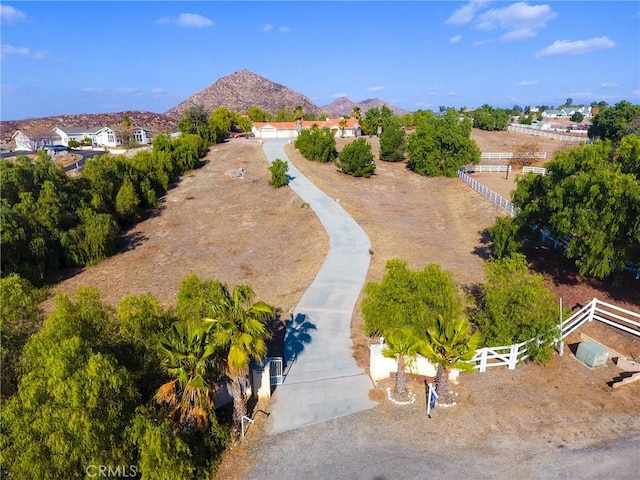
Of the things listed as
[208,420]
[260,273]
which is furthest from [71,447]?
[260,273]

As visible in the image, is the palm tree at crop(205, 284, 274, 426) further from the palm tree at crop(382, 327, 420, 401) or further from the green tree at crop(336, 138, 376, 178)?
the green tree at crop(336, 138, 376, 178)

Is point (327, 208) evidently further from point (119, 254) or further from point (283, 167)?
point (119, 254)

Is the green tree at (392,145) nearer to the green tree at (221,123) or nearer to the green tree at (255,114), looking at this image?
the green tree at (221,123)

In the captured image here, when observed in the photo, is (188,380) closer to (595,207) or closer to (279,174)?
(595,207)

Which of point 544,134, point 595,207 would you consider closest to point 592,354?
point 595,207

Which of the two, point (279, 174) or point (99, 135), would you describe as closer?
point (279, 174)

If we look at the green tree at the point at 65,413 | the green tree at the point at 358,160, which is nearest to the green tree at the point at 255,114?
the green tree at the point at 358,160
